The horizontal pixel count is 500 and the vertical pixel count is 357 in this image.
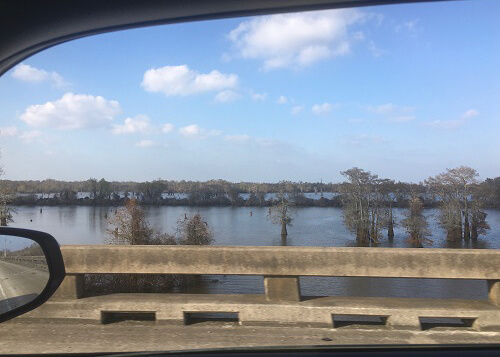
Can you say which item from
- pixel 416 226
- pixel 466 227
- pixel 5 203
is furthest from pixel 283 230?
pixel 5 203

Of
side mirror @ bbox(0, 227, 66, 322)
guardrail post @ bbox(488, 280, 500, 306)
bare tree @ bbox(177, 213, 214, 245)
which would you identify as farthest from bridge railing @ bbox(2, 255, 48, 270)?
bare tree @ bbox(177, 213, 214, 245)

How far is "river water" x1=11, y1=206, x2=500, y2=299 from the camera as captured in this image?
5.56 m

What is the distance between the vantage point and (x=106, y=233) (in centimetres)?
781

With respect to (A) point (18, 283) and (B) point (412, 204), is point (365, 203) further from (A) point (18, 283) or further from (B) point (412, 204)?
(A) point (18, 283)

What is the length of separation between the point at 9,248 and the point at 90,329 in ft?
9.18

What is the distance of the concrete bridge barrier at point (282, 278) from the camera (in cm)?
494

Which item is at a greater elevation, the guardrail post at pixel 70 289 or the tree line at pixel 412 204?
the tree line at pixel 412 204

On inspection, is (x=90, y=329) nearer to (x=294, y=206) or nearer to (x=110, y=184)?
(x=110, y=184)

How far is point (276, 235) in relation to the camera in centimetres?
671

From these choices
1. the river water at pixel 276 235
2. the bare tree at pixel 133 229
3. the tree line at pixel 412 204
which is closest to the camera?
the tree line at pixel 412 204

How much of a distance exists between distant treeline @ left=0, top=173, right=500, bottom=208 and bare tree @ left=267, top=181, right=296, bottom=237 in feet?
0.22

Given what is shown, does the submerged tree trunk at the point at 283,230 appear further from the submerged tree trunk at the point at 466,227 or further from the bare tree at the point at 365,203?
the submerged tree trunk at the point at 466,227

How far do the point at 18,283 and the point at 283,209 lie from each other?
4661 millimetres

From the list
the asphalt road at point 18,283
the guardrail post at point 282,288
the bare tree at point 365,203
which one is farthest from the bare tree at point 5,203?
the bare tree at point 365,203
